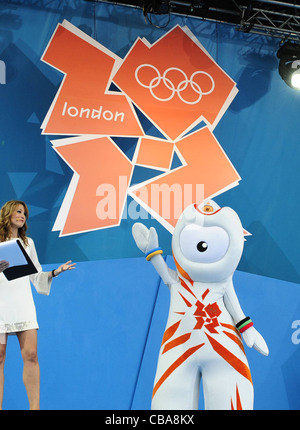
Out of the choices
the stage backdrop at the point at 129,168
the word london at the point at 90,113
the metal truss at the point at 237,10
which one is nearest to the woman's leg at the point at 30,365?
the stage backdrop at the point at 129,168

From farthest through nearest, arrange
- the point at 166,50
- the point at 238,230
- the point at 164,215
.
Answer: the point at 166,50 < the point at 164,215 < the point at 238,230

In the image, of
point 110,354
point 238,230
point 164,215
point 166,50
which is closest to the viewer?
point 238,230

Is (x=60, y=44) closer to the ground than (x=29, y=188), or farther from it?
farther from it

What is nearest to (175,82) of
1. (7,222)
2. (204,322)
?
(7,222)

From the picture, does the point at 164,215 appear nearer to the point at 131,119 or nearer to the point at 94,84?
the point at 131,119

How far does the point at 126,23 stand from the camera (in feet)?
17.4

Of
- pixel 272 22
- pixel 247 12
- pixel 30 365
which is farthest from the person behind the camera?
pixel 272 22

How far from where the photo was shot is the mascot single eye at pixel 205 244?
373 cm

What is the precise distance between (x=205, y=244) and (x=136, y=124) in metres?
1.80

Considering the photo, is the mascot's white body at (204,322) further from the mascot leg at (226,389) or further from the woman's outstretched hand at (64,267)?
the woman's outstretched hand at (64,267)

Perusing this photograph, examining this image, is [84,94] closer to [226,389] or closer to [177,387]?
[177,387]

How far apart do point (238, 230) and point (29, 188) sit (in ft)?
6.25

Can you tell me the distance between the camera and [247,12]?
17.3 feet

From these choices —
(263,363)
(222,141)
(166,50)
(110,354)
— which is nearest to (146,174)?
(222,141)
